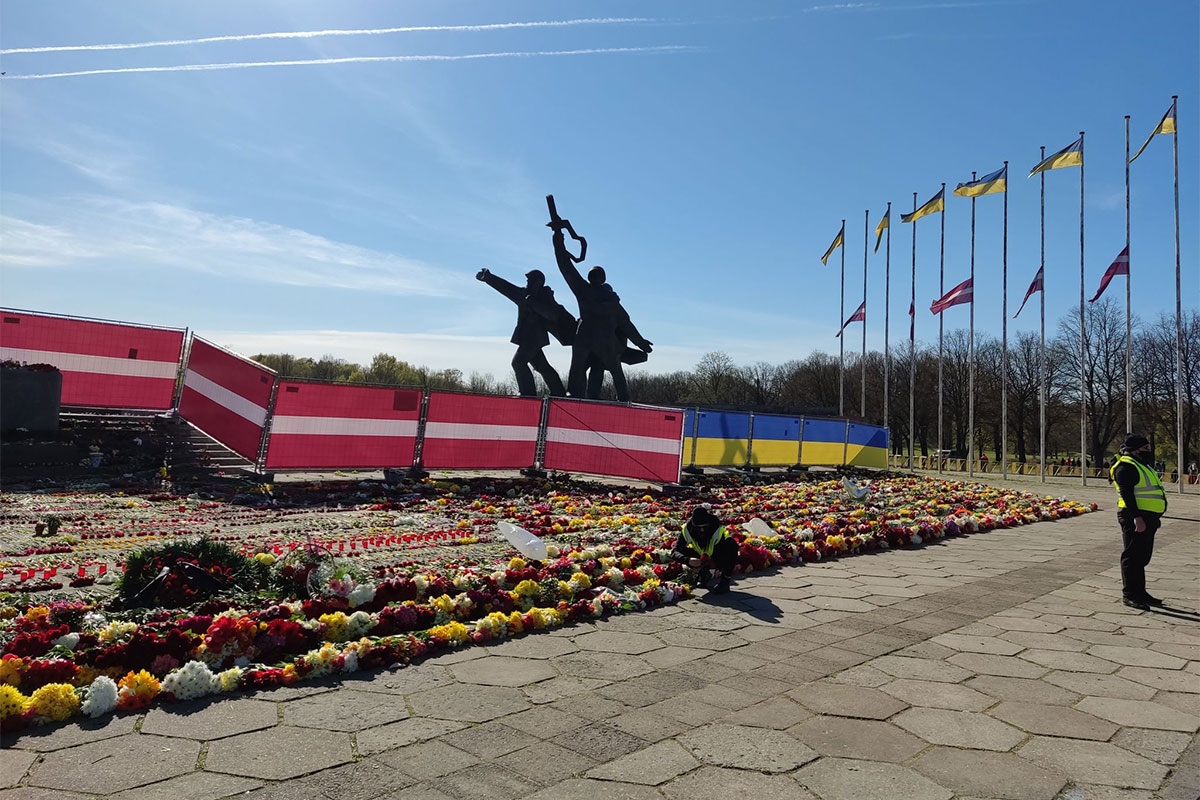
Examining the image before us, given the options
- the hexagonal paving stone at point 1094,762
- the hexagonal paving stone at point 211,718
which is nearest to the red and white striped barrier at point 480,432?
the hexagonal paving stone at point 211,718

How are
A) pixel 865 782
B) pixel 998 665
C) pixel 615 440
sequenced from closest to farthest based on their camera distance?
pixel 865 782, pixel 998 665, pixel 615 440

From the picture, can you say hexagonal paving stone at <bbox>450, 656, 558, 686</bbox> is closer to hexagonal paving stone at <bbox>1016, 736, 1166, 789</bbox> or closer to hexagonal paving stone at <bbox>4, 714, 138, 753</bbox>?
hexagonal paving stone at <bbox>4, 714, 138, 753</bbox>

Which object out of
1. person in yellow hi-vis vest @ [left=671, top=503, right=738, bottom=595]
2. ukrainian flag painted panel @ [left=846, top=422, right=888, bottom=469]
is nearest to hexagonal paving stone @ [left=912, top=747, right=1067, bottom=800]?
person in yellow hi-vis vest @ [left=671, top=503, right=738, bottom=595]

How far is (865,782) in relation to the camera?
3.15 metres

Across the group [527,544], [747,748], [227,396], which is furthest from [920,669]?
[227,396]

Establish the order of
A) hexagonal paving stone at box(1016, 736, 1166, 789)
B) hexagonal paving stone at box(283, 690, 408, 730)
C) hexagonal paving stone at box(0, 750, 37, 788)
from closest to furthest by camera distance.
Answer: hexagonal paving stone at box(0, 750, 37, 788), hexagonal paving stone at box(1016, 736, 1166, 789), hexagonal paving stone at box(283, 690, 408, 730)

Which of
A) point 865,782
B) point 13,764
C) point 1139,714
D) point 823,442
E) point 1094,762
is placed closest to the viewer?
point 13,764

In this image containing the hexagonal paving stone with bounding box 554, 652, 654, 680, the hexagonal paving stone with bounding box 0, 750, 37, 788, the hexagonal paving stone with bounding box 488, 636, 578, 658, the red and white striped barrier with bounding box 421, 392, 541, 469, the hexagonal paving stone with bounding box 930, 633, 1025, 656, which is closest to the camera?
the hexagonal paving stone with bounding box 0, 750, 37, 788

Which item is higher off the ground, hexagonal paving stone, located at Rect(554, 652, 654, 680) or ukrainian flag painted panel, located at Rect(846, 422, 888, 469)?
ukrainian flag painted panel, located at Rect(846, 422, 888, 469)

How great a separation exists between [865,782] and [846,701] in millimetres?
965

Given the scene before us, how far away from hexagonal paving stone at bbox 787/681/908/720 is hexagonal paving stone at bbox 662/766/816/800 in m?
0.88

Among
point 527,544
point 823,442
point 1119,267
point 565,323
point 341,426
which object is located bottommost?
point 527,544

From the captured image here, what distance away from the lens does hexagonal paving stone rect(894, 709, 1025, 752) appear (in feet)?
11.8

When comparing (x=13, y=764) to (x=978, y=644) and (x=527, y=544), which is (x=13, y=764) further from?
(x=978, y=644)
